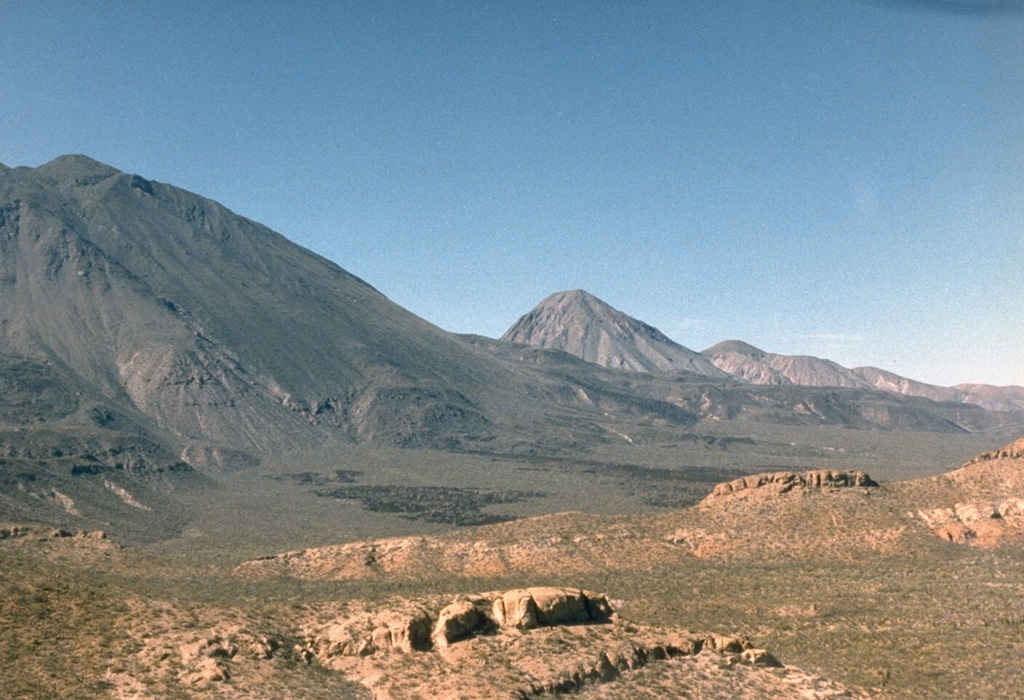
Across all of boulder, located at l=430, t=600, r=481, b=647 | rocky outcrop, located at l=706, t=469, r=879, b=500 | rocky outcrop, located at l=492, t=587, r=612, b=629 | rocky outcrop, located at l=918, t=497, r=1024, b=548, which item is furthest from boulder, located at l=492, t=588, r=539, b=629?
rocky outcrop, located at l=706, t=469, r=879, b=500

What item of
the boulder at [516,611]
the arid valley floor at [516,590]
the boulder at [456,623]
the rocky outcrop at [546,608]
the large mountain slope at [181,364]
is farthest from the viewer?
the large mountain slope at [181,364]

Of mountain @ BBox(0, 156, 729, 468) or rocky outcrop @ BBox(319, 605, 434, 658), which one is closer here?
rocky outcrop @ BBox(319, 605, 434, 658)

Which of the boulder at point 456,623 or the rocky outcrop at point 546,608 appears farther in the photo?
the rocky outcrop at point 546,608

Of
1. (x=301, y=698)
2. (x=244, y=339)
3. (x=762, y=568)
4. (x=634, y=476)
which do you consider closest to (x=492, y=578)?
(x=762, y=568)

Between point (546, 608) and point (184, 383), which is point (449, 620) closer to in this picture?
point (546, 608)

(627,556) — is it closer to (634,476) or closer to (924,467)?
(634,476)

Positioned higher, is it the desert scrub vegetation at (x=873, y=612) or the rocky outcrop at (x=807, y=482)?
the rocky outcrop at (x=807, y=482)

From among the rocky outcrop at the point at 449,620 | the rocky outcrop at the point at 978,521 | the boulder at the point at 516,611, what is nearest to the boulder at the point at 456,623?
the rocky outcrop at the point at 449,620

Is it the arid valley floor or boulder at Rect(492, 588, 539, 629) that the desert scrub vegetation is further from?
boulder at Rect(492, 588, 539, 629)

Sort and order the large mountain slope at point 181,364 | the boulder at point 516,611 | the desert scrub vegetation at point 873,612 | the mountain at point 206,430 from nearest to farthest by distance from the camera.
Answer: the boulder at point 516,611, the desert scrub vegetation at point 873,612, the mountain at point 206,430, the large mountain slope at point 181,364

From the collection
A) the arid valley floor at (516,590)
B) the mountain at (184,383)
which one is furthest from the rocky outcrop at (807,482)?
the mountain at (184,383)

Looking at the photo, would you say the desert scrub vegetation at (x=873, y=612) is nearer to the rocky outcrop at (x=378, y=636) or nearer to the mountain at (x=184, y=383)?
the rocky outcrop at (x=378, y=636)

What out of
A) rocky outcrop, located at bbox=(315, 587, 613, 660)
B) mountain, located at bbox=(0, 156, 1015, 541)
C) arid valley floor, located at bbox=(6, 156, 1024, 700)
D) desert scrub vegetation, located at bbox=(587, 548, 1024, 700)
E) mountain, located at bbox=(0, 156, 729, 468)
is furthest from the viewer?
mountain, located at bbox=(0, 156, 729, 468)

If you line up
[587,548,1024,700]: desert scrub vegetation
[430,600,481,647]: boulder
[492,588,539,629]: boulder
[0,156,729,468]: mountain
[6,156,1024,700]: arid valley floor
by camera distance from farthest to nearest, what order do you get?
[0,156,729,468]: mountain → [587,548,1024,700]: desert scrub vegetation → [492,588,539,629]: boulder → [430,600,481,647]: boulder → [6,156,1024,700]: arid valley floor
